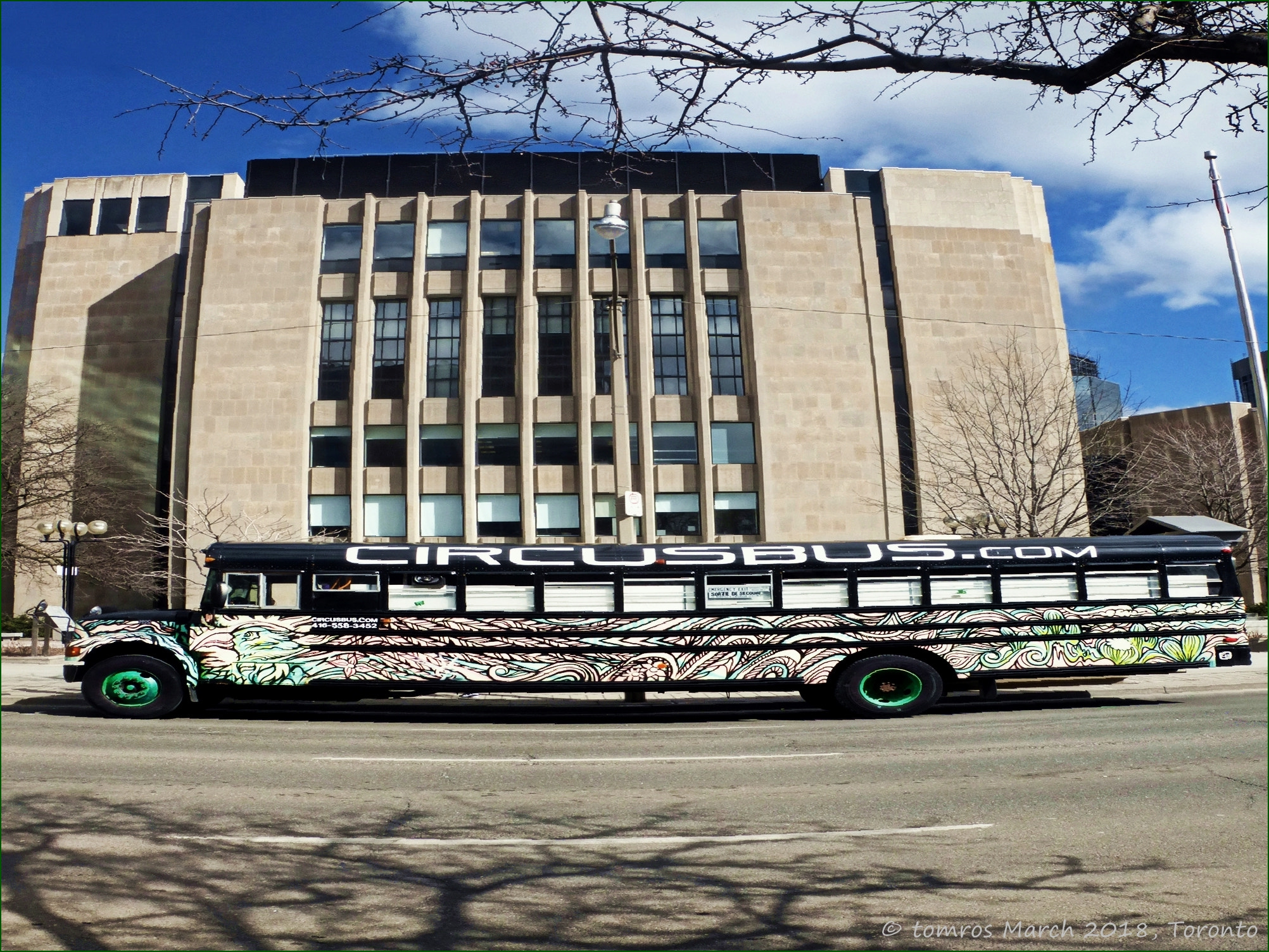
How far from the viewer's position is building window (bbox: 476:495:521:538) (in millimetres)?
35844

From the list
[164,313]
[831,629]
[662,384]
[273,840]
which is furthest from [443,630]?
[164,313]

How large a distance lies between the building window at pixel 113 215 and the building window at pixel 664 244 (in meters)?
24.2

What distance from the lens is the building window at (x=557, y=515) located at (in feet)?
117

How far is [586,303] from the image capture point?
36.5 meters

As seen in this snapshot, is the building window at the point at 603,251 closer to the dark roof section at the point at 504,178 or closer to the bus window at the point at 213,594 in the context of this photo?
the dark roof section at the point at 504,178

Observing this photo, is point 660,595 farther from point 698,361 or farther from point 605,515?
point 698,361

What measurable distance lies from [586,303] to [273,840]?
31.3m

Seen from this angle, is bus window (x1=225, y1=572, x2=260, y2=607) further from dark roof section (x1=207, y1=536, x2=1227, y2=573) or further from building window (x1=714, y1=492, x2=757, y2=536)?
building window (x1=714, y1=492, x2=757, y2=536)

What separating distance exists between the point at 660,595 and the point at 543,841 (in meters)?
7.54

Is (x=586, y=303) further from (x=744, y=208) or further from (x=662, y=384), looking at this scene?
(x=744, y=208)

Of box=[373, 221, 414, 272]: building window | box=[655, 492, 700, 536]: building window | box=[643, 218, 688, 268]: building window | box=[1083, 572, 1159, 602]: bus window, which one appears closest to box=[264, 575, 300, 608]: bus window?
box=[1083, 572, 1159, 602]: bus window

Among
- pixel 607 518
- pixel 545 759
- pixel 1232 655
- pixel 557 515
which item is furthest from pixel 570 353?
pixel 545 759

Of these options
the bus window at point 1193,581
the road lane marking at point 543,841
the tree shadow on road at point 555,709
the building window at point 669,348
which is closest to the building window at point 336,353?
the building window at point 669,348

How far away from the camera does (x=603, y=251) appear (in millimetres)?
37594
